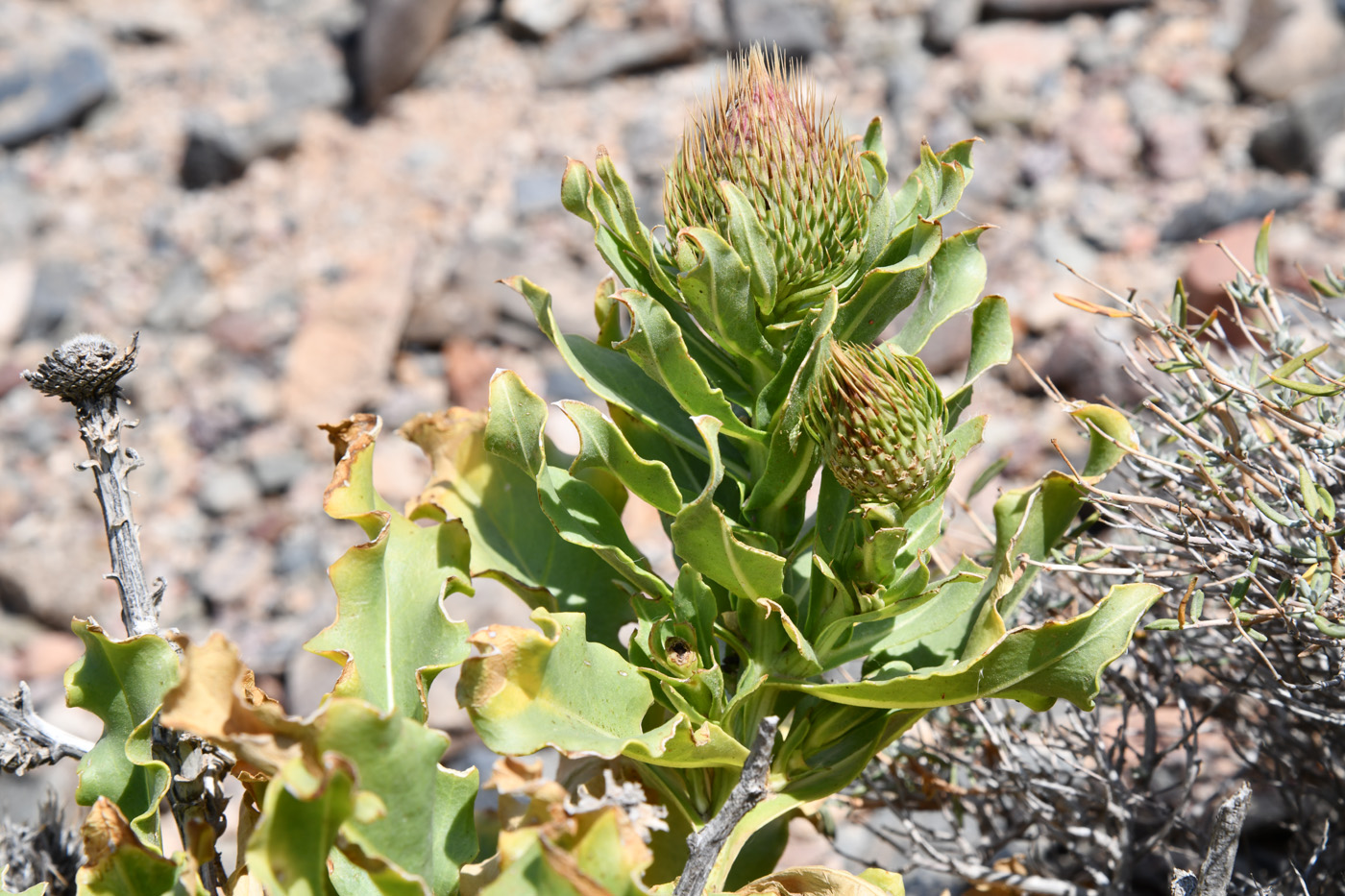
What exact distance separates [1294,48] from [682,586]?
5.90 metres

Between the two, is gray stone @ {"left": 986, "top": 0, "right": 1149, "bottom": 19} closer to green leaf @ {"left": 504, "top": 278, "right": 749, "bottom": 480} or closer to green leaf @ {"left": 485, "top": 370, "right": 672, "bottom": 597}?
green leaf @ {"left": 504, "top": 278, "right": 749, "bottom": 480}

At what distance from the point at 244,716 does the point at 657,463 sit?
1.81 ft

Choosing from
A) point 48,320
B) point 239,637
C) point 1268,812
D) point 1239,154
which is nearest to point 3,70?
point 48,320

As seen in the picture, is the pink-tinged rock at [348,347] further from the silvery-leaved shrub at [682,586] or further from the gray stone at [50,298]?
the silvery-leaved shrub at [682,586]

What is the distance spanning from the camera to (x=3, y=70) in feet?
24.6

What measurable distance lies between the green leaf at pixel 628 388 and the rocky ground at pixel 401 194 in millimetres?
3275

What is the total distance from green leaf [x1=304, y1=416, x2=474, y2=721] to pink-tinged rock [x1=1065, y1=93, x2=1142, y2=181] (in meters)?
5.33

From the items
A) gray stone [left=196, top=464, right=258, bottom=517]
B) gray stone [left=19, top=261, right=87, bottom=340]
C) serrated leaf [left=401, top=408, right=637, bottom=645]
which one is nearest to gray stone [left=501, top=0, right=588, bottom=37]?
gray stone [left=19, top=261, right=87, bottom=340]

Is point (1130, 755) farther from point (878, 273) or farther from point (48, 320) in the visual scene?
point (48, 320)

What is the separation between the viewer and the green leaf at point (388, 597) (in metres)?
1.40

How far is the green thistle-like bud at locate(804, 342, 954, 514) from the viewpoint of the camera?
1233 millimetres

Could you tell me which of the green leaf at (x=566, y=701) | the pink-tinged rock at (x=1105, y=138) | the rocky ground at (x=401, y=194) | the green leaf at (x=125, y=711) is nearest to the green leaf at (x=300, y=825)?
the green leaf at (x=566, y=701)

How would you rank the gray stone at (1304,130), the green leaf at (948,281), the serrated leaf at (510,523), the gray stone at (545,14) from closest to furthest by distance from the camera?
the green leaf at (948,281) → the serrated leaf at (510,523) → the gray stone at (1304,130) → the gray stone at (545,14)

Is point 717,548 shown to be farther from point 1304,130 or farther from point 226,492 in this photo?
point 1304,130
